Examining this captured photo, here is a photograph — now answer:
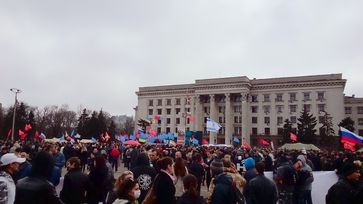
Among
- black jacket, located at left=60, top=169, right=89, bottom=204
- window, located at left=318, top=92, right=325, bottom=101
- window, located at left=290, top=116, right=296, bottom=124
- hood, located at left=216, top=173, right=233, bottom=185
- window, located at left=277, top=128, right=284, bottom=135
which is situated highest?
window, located at left=318, top=92, right=325, bottom=101

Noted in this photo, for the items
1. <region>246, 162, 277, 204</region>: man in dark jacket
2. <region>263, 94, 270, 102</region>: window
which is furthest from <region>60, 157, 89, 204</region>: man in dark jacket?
<region>263, 94, 270, 102</region>: window

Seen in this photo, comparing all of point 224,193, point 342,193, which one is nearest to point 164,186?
point 224,193

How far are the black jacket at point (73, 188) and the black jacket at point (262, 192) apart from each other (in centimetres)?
340

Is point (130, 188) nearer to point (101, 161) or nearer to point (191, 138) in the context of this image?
point (101, 161)

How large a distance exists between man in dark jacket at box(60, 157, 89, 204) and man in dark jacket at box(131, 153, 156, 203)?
1.07 meters

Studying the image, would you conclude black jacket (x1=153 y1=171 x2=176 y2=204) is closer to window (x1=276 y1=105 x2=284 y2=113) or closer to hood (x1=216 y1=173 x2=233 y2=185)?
hood (x1=216 y1=173 x2=233 y2=185)

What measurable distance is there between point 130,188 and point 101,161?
335cm

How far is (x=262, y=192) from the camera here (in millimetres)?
6227

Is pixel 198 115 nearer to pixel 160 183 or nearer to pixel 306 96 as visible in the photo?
pixel 306 96

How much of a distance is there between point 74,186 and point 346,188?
4850mm

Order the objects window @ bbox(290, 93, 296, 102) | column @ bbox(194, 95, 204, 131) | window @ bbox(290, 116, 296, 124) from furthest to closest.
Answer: column @ bbox(194, 95, 204, 131), window @ bbox(290, 93, 296, 102), window @ bbox(290, 116, 296, 124)

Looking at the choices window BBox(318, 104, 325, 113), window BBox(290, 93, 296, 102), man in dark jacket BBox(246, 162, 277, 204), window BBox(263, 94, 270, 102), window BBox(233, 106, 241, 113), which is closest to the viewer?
man in dark jacket BBox(246, 162, 277, 204)

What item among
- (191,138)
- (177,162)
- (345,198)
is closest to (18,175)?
(177,162)

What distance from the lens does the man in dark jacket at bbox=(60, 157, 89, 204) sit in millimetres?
6270
